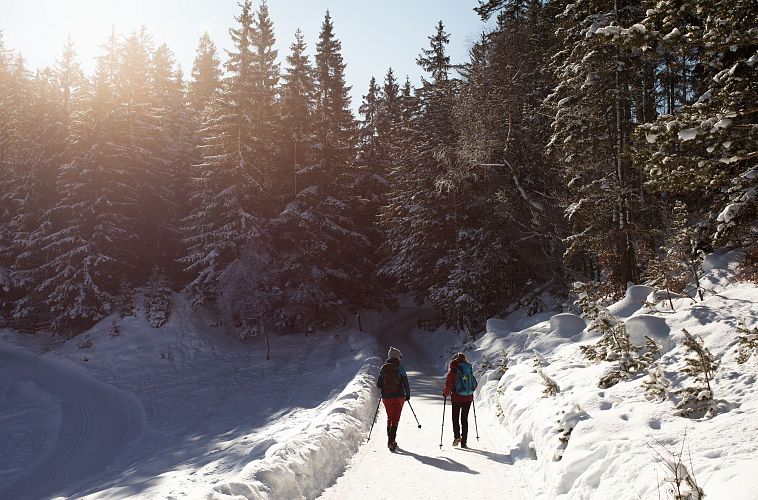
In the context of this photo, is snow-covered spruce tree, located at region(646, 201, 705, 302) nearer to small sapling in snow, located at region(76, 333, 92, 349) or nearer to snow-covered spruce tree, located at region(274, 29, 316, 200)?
snow-covered spruce tree, located at region(274, 29, 316, 200)

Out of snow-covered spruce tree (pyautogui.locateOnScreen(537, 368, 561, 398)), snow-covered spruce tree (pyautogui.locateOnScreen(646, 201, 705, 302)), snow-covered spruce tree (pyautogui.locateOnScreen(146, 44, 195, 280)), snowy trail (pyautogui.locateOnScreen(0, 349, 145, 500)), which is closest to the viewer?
snow-covered spruce tree (pyautogui.locateOnScreen(537, 368, 561, 398))

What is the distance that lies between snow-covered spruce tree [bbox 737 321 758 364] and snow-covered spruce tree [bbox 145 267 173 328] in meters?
28.8

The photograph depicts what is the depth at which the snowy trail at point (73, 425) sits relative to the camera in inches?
567

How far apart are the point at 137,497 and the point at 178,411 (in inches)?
473

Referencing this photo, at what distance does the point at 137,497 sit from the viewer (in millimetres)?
9234

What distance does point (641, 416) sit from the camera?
6.54 m

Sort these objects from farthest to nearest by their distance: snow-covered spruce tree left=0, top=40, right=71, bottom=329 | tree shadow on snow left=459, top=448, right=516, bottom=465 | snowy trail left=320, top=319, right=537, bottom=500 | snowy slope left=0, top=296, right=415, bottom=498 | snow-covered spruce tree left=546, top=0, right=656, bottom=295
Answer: snow-covered spruce tree left=0, top=40, right=71, bottom=329
snow-covered spruce tree left=546, top=0, right=656, bottom=295
snowy slope left=0, top=296, right=415, bottom=498
tree shadow on snow left=459, top=448, right=516, bottom=465
snowy trail left=320, top=319, right=537, bottom=500

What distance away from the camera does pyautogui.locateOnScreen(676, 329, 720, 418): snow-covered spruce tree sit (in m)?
6.03

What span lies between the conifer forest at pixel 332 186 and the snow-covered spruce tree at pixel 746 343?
16.1 feet

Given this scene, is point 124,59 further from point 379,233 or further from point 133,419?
point 133,419

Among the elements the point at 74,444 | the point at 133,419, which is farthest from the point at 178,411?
the point at 74,444

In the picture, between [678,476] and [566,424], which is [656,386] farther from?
[678,476]

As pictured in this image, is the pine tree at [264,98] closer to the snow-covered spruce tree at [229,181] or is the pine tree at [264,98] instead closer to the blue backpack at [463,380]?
the snow-covered spruce tree at [229,181]

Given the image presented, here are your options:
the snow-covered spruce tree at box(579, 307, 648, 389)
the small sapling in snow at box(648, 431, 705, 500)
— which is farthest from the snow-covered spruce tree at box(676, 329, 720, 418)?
the snow-covered spruce tree at box(579, 307, 648, 389)
